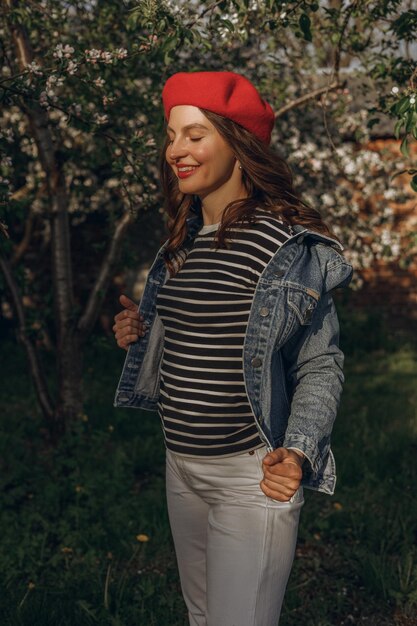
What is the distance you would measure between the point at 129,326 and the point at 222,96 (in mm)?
836

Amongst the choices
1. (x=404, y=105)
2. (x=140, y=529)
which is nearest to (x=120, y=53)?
(x=404, y=105)

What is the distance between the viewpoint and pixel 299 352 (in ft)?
7.89

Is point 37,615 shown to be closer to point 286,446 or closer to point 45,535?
point 45,535

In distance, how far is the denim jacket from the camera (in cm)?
230

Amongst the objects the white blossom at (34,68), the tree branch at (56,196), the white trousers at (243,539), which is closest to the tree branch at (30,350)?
the tree branch at (56,196)

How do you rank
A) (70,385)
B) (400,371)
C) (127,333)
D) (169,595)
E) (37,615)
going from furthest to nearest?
(400,371) < (70,385) < (169,595) < (37,615) < (127,333)

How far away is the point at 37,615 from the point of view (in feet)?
12.5

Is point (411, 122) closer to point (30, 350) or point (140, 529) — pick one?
point (140, 529)

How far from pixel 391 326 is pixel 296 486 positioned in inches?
399

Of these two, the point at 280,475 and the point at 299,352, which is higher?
the point at 299,352

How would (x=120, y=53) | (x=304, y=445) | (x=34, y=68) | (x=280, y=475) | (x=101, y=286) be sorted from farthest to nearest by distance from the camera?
1. (x=101, y=286)
2. (x=120, y=53)
3. (x=34, y=68)
4. (x=304, y=445)
5. (x=280, y=475)

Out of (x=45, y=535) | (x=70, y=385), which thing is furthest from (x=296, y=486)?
(x=70, y=385)

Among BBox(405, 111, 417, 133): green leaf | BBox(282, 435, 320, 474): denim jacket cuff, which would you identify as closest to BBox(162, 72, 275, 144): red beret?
BBox(405, 111, 417, 133): green leaf

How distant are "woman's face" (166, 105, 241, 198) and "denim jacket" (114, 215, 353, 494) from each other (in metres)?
0.31
